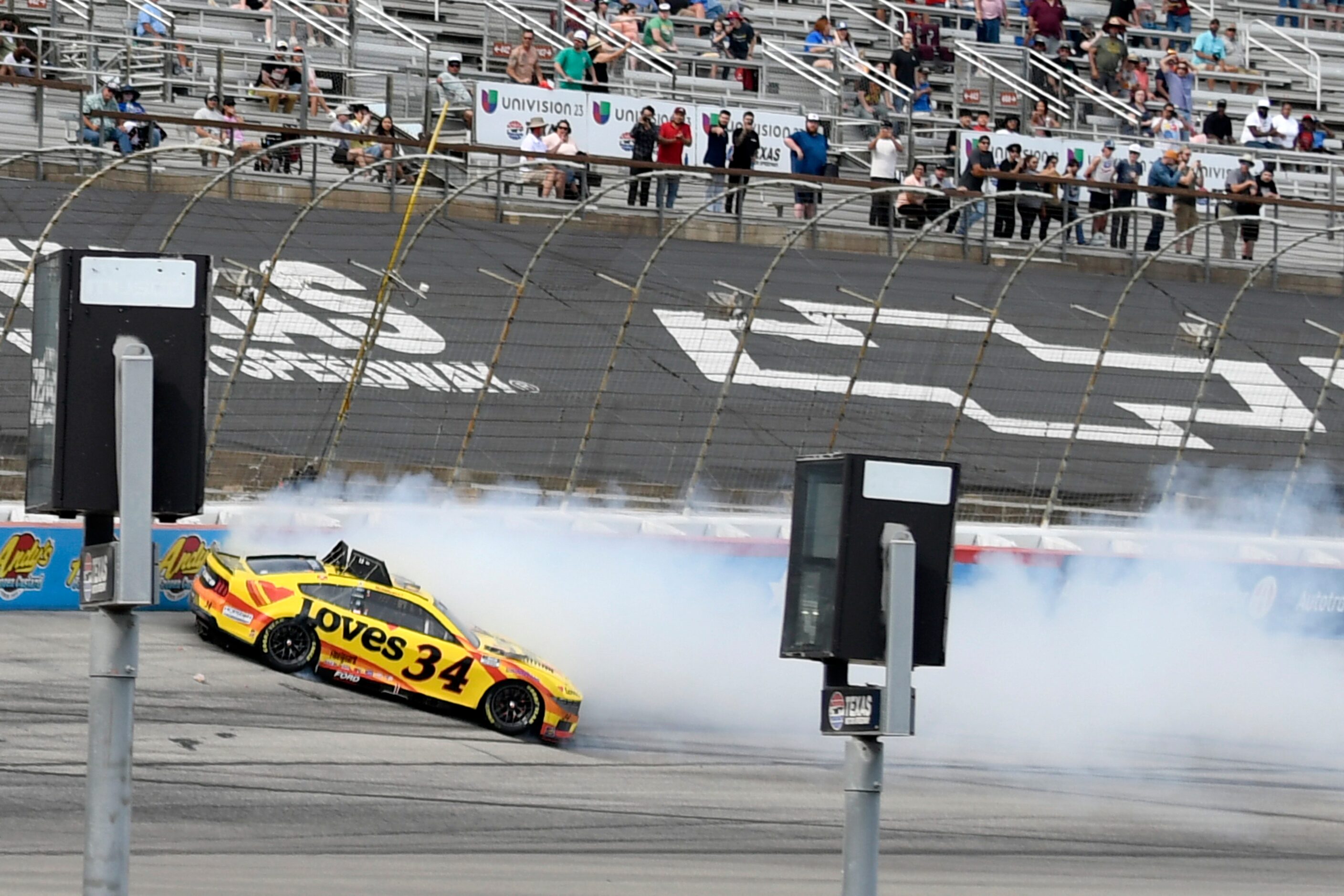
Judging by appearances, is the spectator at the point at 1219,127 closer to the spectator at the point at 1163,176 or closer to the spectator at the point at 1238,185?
the spectator at the point at 1238,185

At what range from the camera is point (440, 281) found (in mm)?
17641

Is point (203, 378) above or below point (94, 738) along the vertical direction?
above

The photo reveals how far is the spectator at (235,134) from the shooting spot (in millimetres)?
17375

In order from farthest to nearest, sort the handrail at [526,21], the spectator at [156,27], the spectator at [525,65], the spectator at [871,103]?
1. the spectator at [871,103]
2. the handrail at [526,21]
3. the spectator at [525,65]
4. the spectator at [156,27]

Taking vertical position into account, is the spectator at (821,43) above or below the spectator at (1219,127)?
above

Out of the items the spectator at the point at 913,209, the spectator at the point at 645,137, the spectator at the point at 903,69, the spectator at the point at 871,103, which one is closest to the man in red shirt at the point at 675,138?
the spectator at the point at 645,137

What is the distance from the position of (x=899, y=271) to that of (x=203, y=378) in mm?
15876

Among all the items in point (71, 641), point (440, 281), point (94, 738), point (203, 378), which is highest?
point (203, 378)

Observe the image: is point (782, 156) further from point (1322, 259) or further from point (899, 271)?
point (1322, 259)

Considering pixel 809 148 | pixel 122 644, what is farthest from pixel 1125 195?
pixel 122 644

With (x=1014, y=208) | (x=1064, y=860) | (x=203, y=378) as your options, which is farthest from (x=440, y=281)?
(x=203, y=378)

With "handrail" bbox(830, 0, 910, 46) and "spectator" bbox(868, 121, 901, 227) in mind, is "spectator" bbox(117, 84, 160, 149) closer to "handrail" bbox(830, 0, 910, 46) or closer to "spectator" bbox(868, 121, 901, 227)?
"spectator" bbox(868, 121, 901, 227)

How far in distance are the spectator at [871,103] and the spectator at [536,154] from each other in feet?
18.6

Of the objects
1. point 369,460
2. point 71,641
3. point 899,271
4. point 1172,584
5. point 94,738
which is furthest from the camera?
point 899,271
